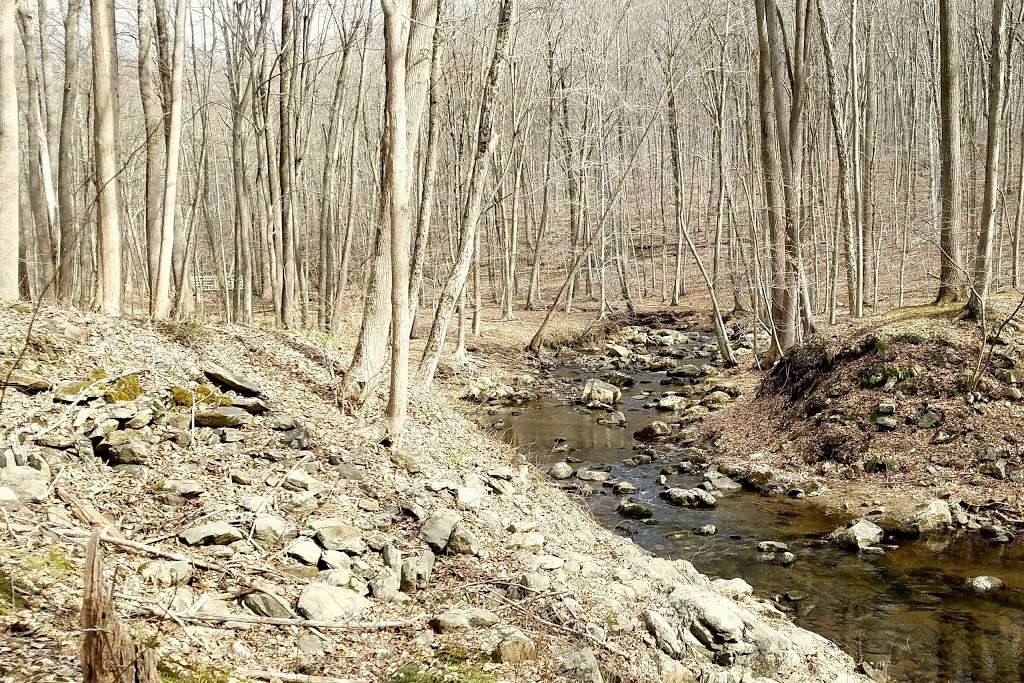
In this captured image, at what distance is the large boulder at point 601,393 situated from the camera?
57.8 feet

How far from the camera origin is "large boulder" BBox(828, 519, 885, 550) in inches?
372

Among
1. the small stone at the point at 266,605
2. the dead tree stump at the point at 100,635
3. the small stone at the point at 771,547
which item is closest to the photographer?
the dead tree stump at the point at 100,635

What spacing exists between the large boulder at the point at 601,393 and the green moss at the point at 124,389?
39.6 feet

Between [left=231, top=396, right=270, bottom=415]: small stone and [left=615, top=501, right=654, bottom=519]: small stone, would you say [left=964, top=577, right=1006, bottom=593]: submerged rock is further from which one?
[left=231, top=396, right=270, bottom=415]: small stone

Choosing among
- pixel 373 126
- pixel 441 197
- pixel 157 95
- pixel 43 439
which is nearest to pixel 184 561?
pixel 43 439

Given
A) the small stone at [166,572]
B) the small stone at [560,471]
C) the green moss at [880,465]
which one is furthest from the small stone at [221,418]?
the green moss at [880,465]

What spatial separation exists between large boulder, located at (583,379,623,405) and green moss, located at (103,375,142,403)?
12084mm

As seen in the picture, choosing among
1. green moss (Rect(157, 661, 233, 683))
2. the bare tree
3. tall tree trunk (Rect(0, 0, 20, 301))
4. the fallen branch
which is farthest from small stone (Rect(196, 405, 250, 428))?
the bare tree

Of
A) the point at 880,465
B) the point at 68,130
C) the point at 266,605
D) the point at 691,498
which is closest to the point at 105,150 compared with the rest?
the point at 68,130

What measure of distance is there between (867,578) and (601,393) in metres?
9.43

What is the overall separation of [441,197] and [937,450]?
17.3m

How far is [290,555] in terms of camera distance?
527cm

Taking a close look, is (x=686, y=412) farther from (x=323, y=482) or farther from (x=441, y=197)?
(x=441, y=197)

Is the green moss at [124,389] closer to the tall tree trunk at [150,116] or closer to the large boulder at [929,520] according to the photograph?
the tall tree trunk at [150,116]
